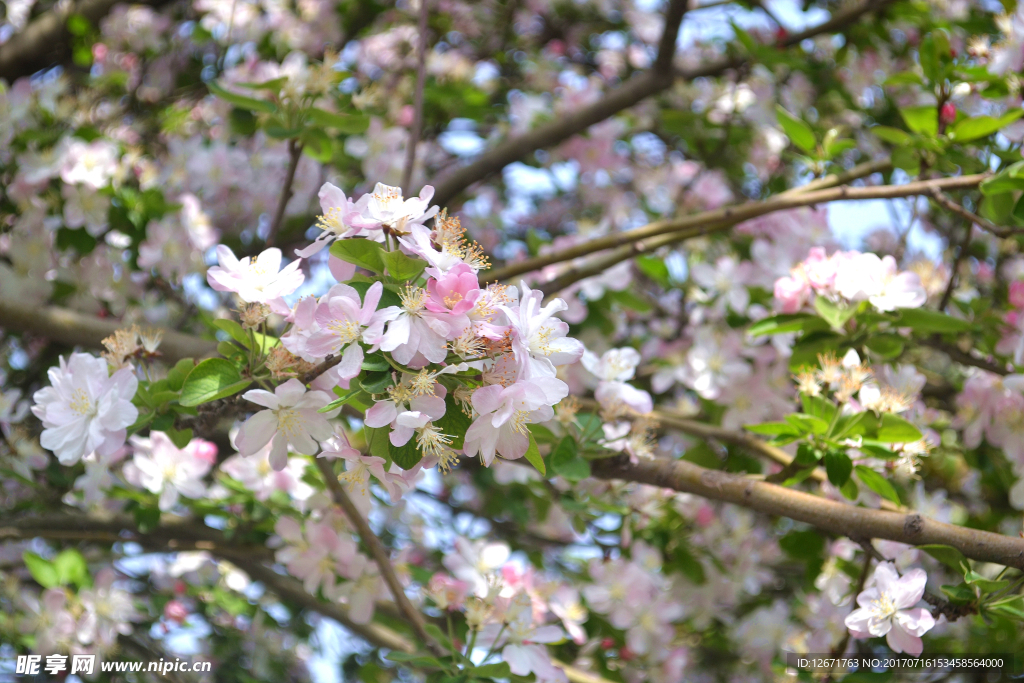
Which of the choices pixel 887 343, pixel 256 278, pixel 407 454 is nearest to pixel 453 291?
pixel 407 454

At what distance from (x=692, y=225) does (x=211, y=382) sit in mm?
956

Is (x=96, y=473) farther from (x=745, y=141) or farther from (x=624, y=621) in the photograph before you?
(x=745, y=141)

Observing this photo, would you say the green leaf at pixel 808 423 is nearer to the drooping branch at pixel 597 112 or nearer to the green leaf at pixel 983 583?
the green leaf at pixel 983 583

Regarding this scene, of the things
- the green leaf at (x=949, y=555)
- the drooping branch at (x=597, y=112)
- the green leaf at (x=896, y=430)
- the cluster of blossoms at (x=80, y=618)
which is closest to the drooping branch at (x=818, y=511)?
the green leaf at (x=949, y=555)

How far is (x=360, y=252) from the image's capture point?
0.79 m

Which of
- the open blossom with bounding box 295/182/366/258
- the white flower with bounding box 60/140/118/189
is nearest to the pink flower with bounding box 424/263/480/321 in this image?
the open blossom with bounding box 295/182/366/258

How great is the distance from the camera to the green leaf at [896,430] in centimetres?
111

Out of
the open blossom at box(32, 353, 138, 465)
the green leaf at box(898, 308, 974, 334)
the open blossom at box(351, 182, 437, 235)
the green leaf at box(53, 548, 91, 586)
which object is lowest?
the green leaf at box(53, 548, 91, 586)

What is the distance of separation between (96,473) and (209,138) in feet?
4.83

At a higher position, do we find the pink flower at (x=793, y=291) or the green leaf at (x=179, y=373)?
the green leaf at (x=179, y=373)

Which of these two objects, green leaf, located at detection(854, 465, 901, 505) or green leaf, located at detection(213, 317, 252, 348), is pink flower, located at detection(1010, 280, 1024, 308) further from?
green leaf, located at detection(213, 317, 252, 348)

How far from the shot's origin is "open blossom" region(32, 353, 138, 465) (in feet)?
2.96

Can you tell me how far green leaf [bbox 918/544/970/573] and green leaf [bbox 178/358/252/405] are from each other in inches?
36.6

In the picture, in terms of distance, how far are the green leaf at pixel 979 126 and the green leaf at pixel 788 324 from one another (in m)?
0.44
